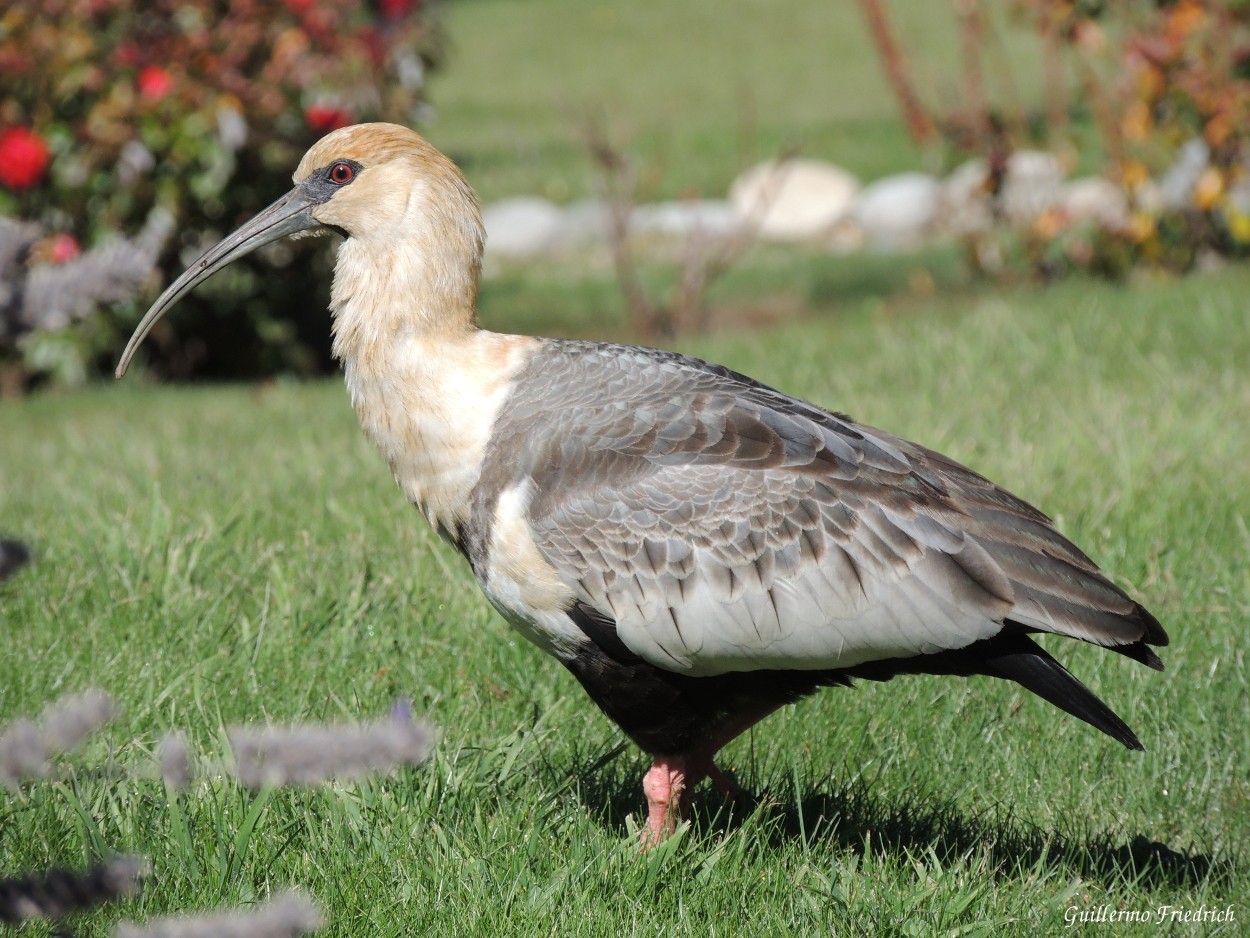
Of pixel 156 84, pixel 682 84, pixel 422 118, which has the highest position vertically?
pixel 682 84

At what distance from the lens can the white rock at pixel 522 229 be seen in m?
15.3

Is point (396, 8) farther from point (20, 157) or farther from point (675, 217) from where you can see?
point (675, 217)

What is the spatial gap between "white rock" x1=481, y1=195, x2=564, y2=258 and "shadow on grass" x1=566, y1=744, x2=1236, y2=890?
11.5 meters

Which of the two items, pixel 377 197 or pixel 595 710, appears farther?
pixel 595 710

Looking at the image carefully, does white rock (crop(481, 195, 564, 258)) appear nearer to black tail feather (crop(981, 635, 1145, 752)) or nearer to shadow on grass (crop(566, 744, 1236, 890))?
shadow on grass (crop(566, 744, 1236, 890))

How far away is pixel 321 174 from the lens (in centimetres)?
407

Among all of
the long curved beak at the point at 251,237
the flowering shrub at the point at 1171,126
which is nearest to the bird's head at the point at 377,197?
the long curved beak at the point at 251,237

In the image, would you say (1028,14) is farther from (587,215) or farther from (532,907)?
(532,907)

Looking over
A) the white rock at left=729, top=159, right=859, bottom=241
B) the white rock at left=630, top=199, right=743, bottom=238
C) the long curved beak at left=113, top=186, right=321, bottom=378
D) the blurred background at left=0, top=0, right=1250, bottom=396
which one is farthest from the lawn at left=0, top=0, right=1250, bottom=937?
the white rock at left=729, top=159, right=859, bottom=241

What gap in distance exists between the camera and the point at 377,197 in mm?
3992

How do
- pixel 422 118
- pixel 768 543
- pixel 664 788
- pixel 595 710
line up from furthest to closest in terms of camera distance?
pixel 422 118 < pixel 595 710 < pixel 664 788 < pixel 768 543

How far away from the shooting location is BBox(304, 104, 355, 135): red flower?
941cm

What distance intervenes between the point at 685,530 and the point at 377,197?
1.24 m

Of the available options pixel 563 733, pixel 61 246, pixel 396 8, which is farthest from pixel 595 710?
pixel 396 8
